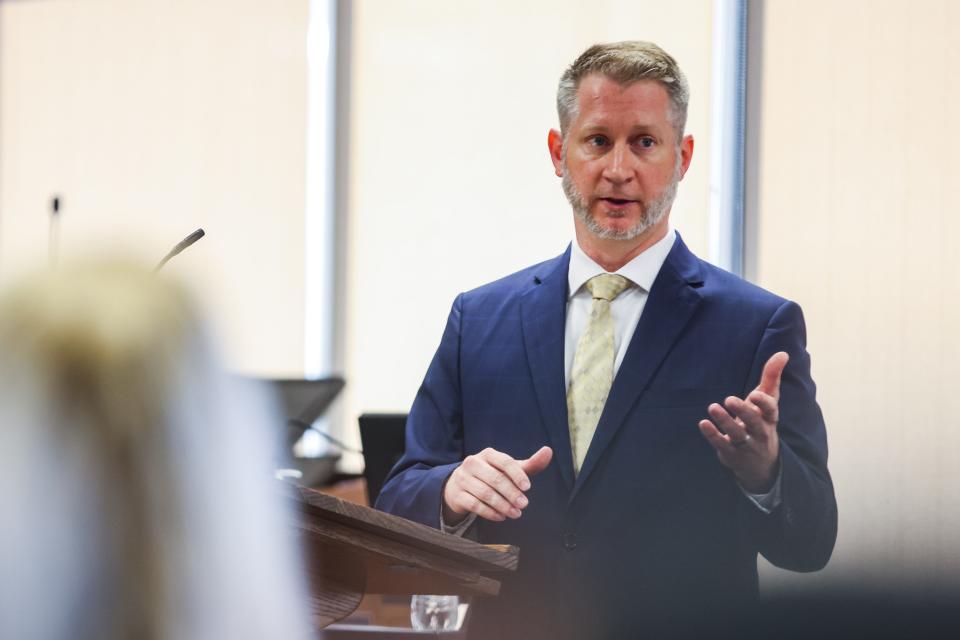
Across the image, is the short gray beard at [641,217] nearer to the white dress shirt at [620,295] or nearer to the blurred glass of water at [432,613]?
the white dress shirt at [620,295]

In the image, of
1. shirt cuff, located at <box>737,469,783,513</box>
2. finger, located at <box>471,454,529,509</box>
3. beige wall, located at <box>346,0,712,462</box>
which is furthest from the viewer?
beige wall, located at <box>346,0,712,462</box>

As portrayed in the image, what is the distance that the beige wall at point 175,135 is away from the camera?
439 centimetres

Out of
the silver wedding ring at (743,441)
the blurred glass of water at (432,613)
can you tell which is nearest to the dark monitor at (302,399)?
the blurred glass of water at (432,613)

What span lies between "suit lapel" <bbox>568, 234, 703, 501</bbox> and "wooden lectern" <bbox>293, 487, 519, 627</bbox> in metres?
0.56

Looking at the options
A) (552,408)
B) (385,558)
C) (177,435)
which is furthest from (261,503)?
(552,408)

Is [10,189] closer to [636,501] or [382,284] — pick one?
[382,284]

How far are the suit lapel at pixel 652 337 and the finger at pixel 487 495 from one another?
0.27m

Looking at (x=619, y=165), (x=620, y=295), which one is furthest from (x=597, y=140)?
(x=620, y=295)

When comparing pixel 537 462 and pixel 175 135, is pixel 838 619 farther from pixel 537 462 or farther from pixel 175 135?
pixel 175 135

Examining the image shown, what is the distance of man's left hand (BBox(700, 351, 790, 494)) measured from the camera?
141cm

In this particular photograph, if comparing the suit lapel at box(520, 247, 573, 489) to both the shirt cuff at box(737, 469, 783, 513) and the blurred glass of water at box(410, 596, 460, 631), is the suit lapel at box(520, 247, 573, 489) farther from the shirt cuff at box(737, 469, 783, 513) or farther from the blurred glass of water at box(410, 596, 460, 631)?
the blurred glass of water at box(410, 596, 460, 631)

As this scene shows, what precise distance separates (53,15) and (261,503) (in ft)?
15.8

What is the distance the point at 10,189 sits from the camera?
472cm

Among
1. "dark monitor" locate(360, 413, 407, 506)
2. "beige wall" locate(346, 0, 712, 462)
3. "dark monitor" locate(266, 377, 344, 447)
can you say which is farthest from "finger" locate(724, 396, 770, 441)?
"beige wall" locate(346, 0, 712, 462)
